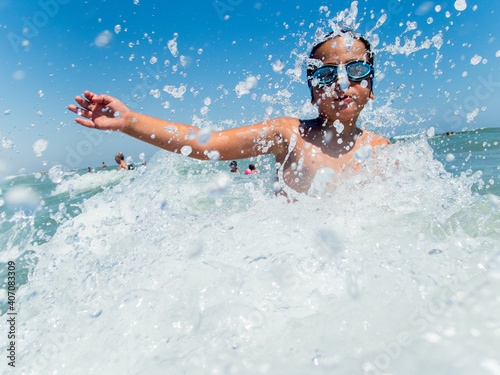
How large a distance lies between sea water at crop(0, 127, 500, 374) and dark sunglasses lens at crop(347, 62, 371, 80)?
70 cm

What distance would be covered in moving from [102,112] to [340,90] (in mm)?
1604

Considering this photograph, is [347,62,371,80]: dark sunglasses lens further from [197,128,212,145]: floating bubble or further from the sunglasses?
[197,128,212,145]: floating bubble

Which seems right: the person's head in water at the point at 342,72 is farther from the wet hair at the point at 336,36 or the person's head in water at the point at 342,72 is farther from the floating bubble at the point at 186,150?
the floating bubble at the point at 186,150

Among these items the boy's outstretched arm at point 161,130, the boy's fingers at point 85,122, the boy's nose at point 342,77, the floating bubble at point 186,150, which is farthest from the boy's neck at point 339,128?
the boy's fingers at point 85,122

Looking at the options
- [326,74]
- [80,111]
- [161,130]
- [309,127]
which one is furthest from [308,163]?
[80,111]

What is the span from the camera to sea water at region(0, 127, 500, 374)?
114 centimetres

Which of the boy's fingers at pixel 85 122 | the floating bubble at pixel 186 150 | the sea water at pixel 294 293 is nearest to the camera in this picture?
the sea water at pixel 294 293

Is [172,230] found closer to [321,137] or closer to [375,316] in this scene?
[321,137]

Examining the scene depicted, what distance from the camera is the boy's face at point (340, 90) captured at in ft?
7.66

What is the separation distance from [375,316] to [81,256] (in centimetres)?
214

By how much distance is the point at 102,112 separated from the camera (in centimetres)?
199

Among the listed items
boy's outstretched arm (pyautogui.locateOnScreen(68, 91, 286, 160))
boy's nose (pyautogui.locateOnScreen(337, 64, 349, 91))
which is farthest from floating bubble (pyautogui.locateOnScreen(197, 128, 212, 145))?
boy's nose (pyautogui.locateOnScreen(337, 64, 349, 91))

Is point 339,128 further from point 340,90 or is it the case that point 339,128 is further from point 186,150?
point 186,150

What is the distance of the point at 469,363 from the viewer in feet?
3.23
